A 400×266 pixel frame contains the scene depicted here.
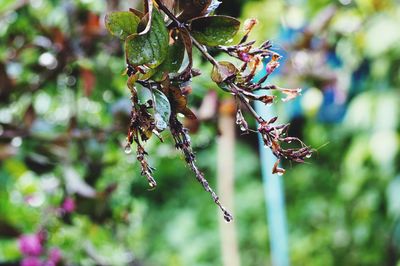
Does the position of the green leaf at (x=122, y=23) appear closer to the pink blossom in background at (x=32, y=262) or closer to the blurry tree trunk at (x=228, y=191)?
the pink blossom in background at (x=32, y=262)

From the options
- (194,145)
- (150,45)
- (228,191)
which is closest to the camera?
(150,45)

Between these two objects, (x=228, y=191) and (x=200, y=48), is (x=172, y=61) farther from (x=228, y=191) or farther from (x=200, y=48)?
(x=228, y=191)

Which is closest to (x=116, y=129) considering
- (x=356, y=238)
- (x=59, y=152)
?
(x=59, y=152)

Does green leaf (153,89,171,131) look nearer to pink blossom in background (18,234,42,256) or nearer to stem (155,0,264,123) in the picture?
stem (155,0,264,123)

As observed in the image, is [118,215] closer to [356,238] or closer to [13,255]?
[13,255]

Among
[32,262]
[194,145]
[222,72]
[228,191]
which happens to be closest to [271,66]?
[222,72]

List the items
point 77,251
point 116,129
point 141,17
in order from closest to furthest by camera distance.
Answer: point 141,17 → point 116,129 → point 77,251

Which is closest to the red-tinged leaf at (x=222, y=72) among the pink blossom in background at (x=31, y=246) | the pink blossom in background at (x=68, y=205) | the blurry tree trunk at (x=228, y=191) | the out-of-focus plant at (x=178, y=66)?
the out-of-focus plant at (x=178, y=66)

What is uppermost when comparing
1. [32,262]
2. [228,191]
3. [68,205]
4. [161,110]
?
[161,110]
